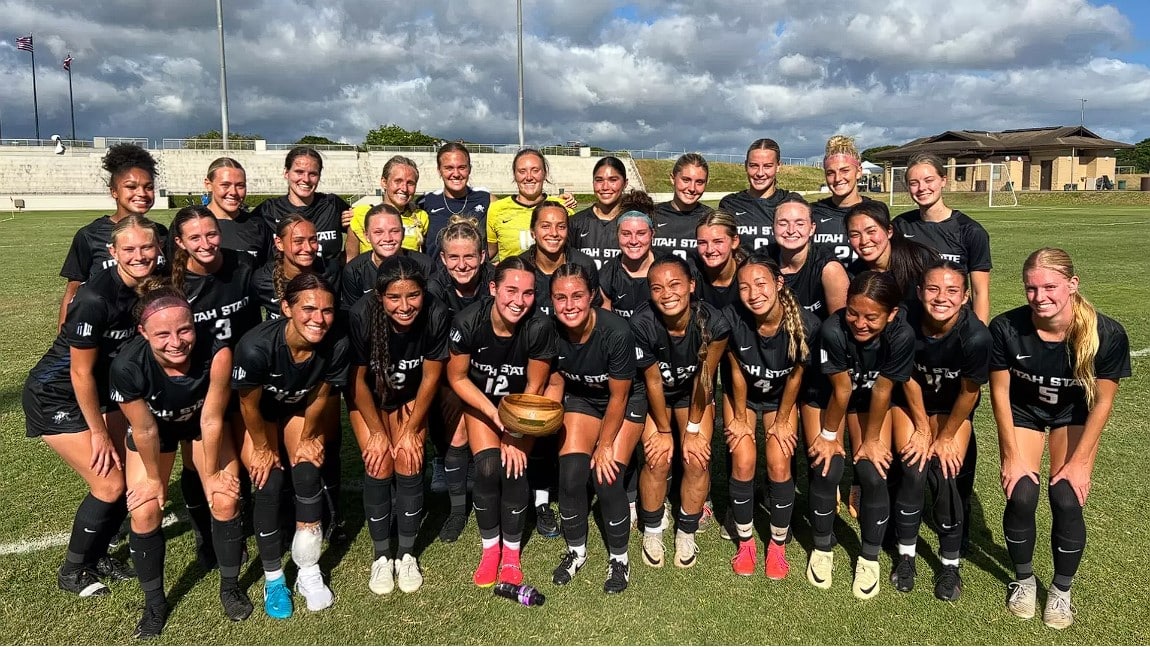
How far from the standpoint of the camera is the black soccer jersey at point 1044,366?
9.78 feet

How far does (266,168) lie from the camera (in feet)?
172

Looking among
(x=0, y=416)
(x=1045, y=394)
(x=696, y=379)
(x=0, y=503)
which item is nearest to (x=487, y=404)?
(x=696, y=379)

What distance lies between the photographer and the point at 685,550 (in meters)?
3.56

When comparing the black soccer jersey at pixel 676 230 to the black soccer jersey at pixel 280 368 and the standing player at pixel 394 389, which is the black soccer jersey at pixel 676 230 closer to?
the standing player at pixel 394 389

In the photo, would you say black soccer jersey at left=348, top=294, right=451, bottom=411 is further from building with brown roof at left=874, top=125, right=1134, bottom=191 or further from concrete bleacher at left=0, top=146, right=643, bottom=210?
building with brown roof at left=874, top=125, right=1134, bottom=191

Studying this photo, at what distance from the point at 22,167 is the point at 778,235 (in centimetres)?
5800

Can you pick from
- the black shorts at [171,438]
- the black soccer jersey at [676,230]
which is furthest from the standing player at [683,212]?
the black shorts at [171,438]

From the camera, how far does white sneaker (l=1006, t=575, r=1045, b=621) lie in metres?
3.06

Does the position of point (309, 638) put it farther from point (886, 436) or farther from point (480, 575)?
point (886, 436)

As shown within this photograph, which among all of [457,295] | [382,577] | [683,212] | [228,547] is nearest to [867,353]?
[683,212]

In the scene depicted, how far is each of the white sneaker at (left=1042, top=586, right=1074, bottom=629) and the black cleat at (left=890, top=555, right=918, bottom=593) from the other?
513 mm

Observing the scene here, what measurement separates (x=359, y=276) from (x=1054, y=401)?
3.51m

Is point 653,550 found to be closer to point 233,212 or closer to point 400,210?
point 400,210

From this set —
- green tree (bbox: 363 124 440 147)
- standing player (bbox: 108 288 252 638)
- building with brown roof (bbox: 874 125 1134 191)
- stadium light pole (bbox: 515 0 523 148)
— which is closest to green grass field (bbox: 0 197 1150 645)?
standing player (bbox: 108 288 252 638)
